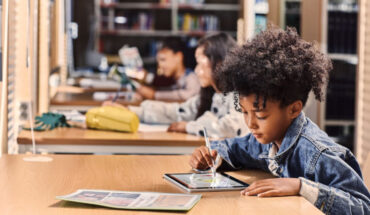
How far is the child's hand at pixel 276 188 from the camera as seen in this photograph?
1.60 m

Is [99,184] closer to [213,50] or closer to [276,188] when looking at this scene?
[276,188]

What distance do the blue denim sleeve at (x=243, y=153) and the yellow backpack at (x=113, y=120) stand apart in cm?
97

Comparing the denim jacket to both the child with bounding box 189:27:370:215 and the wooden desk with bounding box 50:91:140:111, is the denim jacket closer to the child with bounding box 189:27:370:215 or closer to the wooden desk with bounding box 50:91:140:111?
the child with bounding box 189:27:370:215

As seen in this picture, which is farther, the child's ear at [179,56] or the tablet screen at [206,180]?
the child's ear at [179,56]

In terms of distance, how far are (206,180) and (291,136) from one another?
0.90 feet

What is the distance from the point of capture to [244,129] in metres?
2.92

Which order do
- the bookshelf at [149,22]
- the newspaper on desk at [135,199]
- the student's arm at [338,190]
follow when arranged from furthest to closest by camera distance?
1. the bookshelf at [149,22]
2. the student's arm at [338,190]
3. the newspaper on desk at [135,199]

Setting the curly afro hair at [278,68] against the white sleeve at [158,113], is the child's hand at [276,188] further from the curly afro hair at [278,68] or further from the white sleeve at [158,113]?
the white sleeve at [158,113]

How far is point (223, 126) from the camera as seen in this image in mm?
2932

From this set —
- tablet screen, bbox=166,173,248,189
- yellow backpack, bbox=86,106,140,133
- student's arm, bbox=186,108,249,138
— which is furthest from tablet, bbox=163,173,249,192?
yellow backpack, bbox=86,106,140,133

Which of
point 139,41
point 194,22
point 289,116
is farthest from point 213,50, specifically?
point 139,41

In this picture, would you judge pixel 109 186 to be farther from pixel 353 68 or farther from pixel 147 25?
pixel 147 25

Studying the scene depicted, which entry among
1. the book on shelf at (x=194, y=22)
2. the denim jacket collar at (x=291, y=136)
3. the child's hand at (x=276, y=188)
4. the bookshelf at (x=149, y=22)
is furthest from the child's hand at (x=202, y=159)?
the book on shelf at (x=194, y=22)

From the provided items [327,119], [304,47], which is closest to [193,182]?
[304,47]
